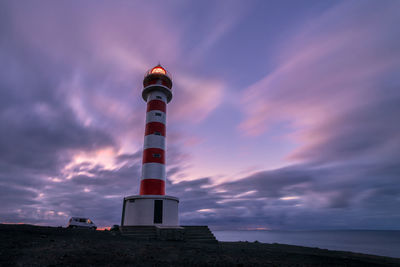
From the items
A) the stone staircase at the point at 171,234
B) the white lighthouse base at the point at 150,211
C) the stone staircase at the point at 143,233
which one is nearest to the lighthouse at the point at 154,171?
the white lighthouse base at the point at 150,211

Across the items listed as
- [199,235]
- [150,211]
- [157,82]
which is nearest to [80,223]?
[150,211]

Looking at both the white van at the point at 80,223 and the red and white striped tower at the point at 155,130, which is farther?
the white van at the point at 80,223

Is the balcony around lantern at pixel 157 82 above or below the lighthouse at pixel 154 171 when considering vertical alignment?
above

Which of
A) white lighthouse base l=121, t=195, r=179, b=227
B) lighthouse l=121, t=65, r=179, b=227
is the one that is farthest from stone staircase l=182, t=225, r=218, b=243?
lighthouse l=121, t=65, r=179, b=227

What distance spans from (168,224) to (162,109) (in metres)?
11.8

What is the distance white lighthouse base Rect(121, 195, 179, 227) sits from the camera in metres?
19.3

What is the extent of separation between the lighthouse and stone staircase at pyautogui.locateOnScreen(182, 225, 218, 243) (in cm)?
278

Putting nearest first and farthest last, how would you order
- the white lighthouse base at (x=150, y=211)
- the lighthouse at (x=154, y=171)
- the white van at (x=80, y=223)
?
the white lighthouse base at (x=150, y=211)
the lighthouse at (x=154, y=171)
the white van at (x=80, y=223)

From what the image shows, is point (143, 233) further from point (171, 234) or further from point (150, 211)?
point (150, 211)

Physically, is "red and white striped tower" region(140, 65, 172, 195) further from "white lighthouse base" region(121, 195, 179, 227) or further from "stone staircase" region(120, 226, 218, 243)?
"stone staircase" region(120, 226, 218, 243)

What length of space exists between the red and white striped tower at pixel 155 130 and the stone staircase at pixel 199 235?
499 centimetres

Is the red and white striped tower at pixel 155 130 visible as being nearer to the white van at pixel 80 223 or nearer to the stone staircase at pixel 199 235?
the stone staircase at pixel 199 235

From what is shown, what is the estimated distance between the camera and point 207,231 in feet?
59.4

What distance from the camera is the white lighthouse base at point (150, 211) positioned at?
1933cm
